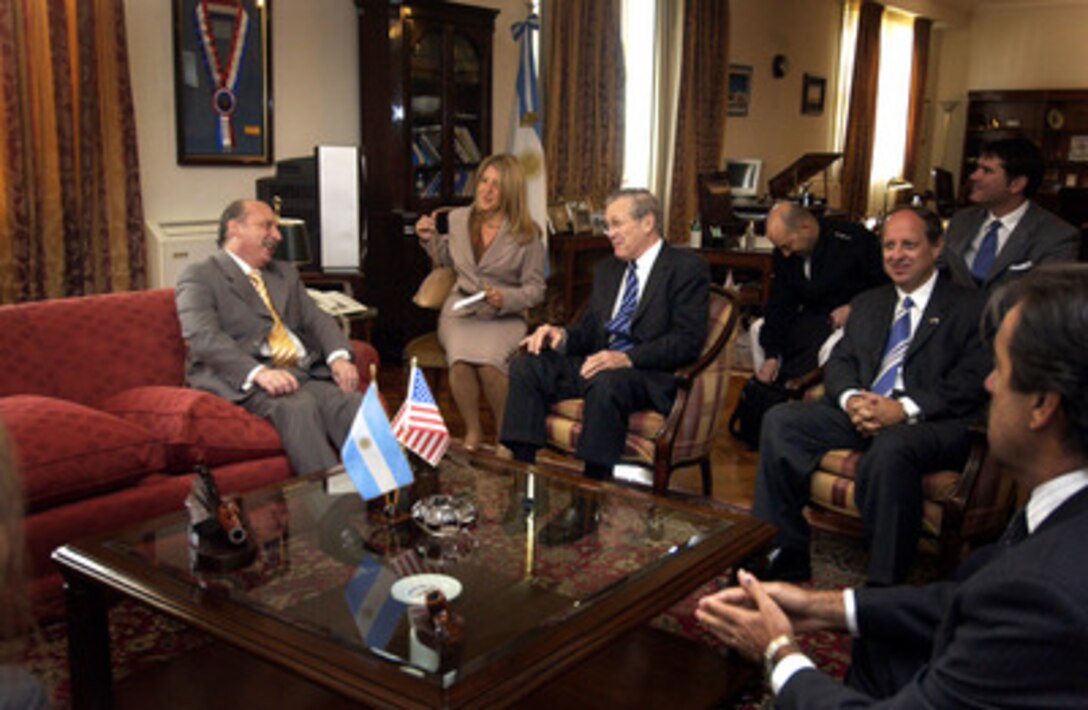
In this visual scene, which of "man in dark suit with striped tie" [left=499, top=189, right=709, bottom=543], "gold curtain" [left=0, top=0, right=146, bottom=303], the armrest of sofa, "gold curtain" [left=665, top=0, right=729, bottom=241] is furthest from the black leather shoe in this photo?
"gold curtain" [left=665, top=0, right=729, bottom=241]

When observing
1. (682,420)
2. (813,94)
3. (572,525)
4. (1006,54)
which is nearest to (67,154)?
(682,420)

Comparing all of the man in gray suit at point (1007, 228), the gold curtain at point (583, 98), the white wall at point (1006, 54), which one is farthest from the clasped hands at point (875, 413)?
the white wall at point (1006, 54)

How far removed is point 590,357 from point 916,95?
10369 millimetres

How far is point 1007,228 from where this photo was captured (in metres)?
3.63

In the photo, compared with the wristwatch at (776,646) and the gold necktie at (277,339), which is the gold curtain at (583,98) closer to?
the gold necktie at (277,339)

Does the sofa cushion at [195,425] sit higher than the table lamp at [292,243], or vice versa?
the table lamp at [292,243]

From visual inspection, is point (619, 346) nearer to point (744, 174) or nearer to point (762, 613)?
point (762, 613)

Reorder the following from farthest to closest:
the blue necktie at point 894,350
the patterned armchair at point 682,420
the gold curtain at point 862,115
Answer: the gold curtain at point 862,115
the patterned armchair at point 682,420
the blue necktie at point 894,350

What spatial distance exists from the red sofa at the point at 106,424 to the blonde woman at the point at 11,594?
1.53 meters

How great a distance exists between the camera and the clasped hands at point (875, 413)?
9.48ft

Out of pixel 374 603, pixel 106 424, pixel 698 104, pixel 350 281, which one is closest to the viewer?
pixel 374 603

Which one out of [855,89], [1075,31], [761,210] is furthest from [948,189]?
[761,210]

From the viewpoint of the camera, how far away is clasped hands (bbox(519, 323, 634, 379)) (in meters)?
3.45

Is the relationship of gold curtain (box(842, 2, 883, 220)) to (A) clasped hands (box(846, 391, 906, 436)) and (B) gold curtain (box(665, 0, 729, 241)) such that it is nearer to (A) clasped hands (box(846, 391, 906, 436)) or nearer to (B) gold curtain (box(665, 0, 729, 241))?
(B) gold curtain (box(665, 0, 729, 241))
